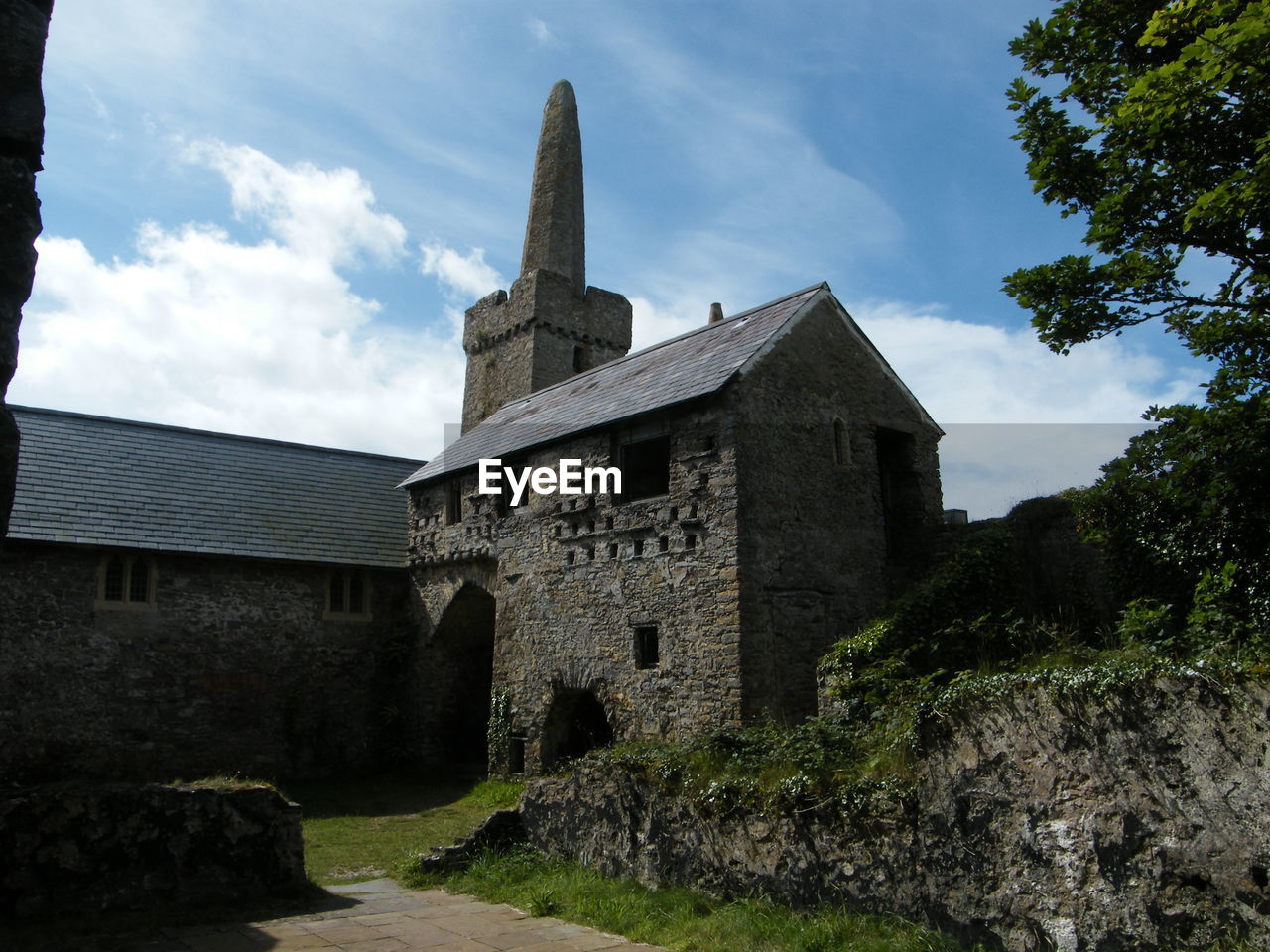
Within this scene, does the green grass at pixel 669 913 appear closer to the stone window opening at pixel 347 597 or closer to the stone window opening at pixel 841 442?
the stone window opening at pixel 841 442

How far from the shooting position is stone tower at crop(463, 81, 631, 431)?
2939 centimetres

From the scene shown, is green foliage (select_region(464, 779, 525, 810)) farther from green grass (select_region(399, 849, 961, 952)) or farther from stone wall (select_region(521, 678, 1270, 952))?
stone wall (select_region(521, 678, 1270, 952))

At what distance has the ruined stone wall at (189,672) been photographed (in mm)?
16531

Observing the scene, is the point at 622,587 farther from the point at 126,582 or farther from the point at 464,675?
the point at 126,582

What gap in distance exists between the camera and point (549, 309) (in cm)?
2945

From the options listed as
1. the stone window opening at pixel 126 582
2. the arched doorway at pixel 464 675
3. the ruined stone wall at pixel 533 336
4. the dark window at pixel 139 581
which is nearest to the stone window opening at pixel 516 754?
the arched doorway at pixel 464 675

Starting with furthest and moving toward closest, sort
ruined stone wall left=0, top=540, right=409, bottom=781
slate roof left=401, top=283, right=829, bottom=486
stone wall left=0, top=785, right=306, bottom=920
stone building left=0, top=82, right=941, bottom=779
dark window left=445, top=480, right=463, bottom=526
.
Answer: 1. dark window left=445, top=480, right=463, bottom=526
2. ruined stone wall left=0, top=540, right=409, bottom=781
3. slate roof left=401, top=283, right=829, bottom=486
4. stone building left=0, top=82, right=941, bottom=779
5. stone wall left=0, top=785, right=306, bottom=920

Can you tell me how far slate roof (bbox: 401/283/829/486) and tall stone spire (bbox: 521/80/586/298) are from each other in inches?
416

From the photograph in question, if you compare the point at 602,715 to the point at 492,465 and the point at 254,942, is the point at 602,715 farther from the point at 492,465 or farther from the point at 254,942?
the point at 254,942

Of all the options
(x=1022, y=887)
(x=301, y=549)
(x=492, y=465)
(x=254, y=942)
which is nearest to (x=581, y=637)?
(x=492, y=465)

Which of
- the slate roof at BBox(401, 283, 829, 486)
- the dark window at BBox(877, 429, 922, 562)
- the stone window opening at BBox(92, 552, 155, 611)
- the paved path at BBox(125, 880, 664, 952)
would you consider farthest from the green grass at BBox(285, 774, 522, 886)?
the dark window at BBox(877, 429, 922, 562)

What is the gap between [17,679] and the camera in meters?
16.4

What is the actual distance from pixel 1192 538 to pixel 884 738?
4.62 m

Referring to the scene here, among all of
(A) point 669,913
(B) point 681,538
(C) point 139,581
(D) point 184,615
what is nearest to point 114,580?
(C) point 139,581
